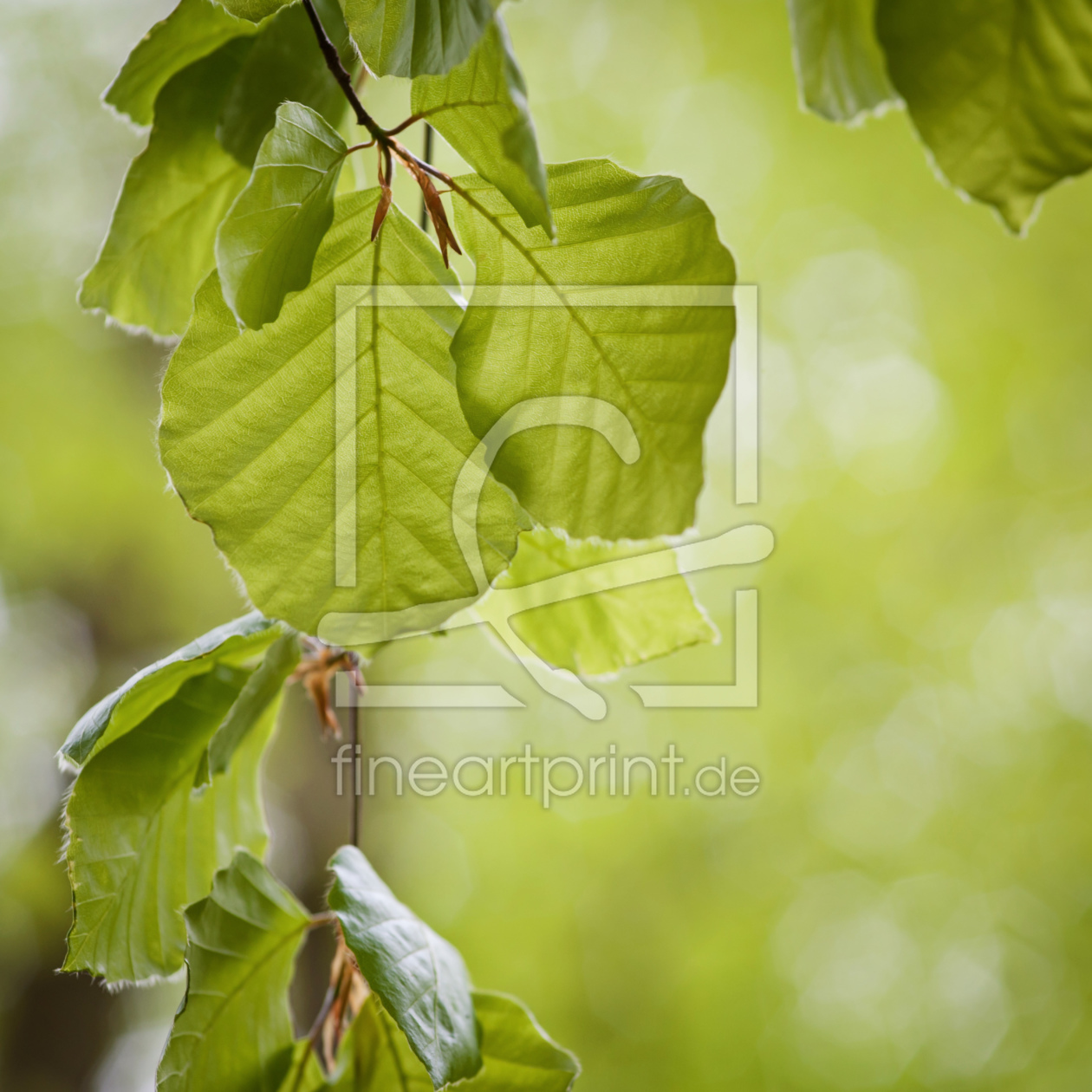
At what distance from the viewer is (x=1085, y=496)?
11.2 ft

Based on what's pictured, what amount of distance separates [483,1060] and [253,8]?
35 centimetres

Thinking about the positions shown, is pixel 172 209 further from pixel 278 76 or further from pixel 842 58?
pixel 842 58

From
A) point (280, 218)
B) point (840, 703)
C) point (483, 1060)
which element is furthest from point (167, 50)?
point (840, 703)

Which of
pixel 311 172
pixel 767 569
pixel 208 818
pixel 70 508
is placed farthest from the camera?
pixel 767 569

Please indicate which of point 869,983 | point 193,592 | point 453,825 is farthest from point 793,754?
point 193,592

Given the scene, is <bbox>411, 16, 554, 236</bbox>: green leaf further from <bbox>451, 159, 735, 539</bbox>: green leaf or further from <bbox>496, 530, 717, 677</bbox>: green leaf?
<bbox>496, 530, 717, 677</bbox>: green leaf

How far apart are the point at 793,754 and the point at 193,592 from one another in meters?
2.21

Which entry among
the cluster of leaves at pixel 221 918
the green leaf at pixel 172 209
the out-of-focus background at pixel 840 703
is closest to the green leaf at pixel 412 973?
the cluster of leaves at pixel 221 918

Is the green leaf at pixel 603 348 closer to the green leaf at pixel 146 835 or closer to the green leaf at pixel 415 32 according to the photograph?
the green leaf at pixel 415 32

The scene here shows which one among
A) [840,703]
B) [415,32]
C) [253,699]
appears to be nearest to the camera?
[415,32]

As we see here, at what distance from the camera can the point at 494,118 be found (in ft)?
0.68

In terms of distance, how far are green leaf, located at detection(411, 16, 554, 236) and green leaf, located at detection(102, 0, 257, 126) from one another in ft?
0.43

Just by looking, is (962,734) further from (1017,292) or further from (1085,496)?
(1017,292)

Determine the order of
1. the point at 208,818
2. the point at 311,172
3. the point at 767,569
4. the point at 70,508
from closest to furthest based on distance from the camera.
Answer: the point at 311,172 → the point at 208,818 → the point at 70,508 → the point at 767,569
